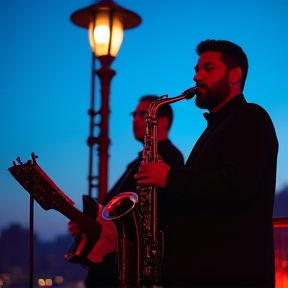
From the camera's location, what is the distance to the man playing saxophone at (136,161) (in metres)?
2.96

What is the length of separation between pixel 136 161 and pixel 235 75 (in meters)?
0.80

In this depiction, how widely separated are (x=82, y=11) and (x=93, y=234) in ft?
4.73

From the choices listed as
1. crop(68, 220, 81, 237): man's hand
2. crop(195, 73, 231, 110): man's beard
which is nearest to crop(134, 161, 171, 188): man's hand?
crop(195, 73, 231, 110): man's beard

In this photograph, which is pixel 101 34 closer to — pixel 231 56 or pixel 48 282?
pixel 231 56

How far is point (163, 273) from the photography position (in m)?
2.55

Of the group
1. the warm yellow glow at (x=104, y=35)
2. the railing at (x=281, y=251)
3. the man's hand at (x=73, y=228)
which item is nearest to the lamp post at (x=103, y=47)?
the warm yellow glow at (x=104, y=35)

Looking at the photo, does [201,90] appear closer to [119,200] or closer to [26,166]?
[119,200]

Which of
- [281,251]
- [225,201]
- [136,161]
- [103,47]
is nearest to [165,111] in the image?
[136,161]

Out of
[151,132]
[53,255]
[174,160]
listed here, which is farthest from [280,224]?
[53,255]

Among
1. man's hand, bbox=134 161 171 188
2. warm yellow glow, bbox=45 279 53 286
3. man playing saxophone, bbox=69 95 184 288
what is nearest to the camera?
man's hand, bbox=134 161 171 188

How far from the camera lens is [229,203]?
2.36 metres

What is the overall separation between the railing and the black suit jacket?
2.37 ft

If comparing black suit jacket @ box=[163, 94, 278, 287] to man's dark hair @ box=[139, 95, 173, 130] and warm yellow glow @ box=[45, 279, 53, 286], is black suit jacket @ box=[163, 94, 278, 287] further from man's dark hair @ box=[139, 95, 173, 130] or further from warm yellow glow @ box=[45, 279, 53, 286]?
warm yellow glow @ box=[45, 279, 53, 286]

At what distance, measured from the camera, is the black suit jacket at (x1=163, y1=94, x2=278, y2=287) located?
229cm
